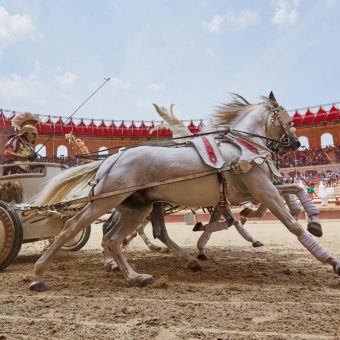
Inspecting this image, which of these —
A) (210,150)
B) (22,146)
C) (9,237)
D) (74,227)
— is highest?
(22,146)

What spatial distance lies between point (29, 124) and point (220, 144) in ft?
11.1

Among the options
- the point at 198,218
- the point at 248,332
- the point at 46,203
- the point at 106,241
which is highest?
the point at 46,203

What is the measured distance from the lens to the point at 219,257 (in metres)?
4.94

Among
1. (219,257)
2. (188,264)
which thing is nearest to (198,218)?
(219,257)

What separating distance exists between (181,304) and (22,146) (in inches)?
152

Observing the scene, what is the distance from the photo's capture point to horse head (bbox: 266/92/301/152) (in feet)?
12.5

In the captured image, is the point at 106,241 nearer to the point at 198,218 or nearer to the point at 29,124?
the point at 29,124

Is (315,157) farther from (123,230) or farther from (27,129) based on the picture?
(123,230)

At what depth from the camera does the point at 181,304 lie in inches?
96.0

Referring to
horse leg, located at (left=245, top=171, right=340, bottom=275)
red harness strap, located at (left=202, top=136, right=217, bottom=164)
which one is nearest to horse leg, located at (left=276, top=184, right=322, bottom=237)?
horse leg, located at (left=245, top=171, right=340, bottom=275)

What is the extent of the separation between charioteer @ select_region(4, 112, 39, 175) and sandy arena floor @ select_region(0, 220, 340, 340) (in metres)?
1.56

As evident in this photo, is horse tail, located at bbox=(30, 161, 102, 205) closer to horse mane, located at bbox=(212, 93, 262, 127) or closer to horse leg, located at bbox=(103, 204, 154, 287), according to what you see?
horse leg, located at bbox=(103, 204, 154, 287)

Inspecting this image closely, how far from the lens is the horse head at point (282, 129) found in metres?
3.81

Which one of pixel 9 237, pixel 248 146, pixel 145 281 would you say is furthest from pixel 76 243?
pixel 248 146
